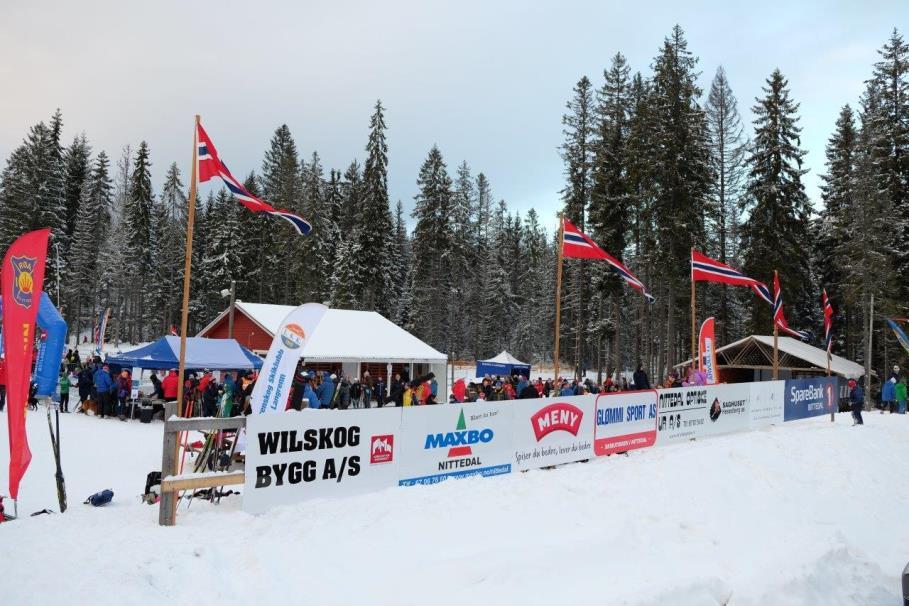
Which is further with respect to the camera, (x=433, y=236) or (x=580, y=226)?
(x=433, y=236)

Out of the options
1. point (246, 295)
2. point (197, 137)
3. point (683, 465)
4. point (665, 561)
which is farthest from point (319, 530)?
point (246, 295)

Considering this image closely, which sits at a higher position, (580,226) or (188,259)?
(580,226)

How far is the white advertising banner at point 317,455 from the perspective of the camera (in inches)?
253

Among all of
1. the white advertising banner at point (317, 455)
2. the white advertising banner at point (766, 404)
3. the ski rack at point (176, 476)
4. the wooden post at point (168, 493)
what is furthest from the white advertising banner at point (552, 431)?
the white advertising banner at point (766, 404)

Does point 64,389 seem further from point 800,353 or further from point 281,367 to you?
point 800,353

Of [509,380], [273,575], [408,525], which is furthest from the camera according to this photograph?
[509,380]

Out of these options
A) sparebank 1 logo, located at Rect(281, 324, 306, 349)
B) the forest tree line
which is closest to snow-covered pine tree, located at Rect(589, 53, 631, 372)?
the forest tree line

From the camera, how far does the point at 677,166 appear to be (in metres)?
29.9

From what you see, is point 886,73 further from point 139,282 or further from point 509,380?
point 139,282

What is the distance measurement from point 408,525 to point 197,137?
19.9 feet

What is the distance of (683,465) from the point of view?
1014cm

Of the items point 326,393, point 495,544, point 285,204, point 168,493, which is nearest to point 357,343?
point 326,393

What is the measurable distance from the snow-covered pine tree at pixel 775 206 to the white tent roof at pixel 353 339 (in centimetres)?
1983

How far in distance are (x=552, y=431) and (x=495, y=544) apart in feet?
14.6
